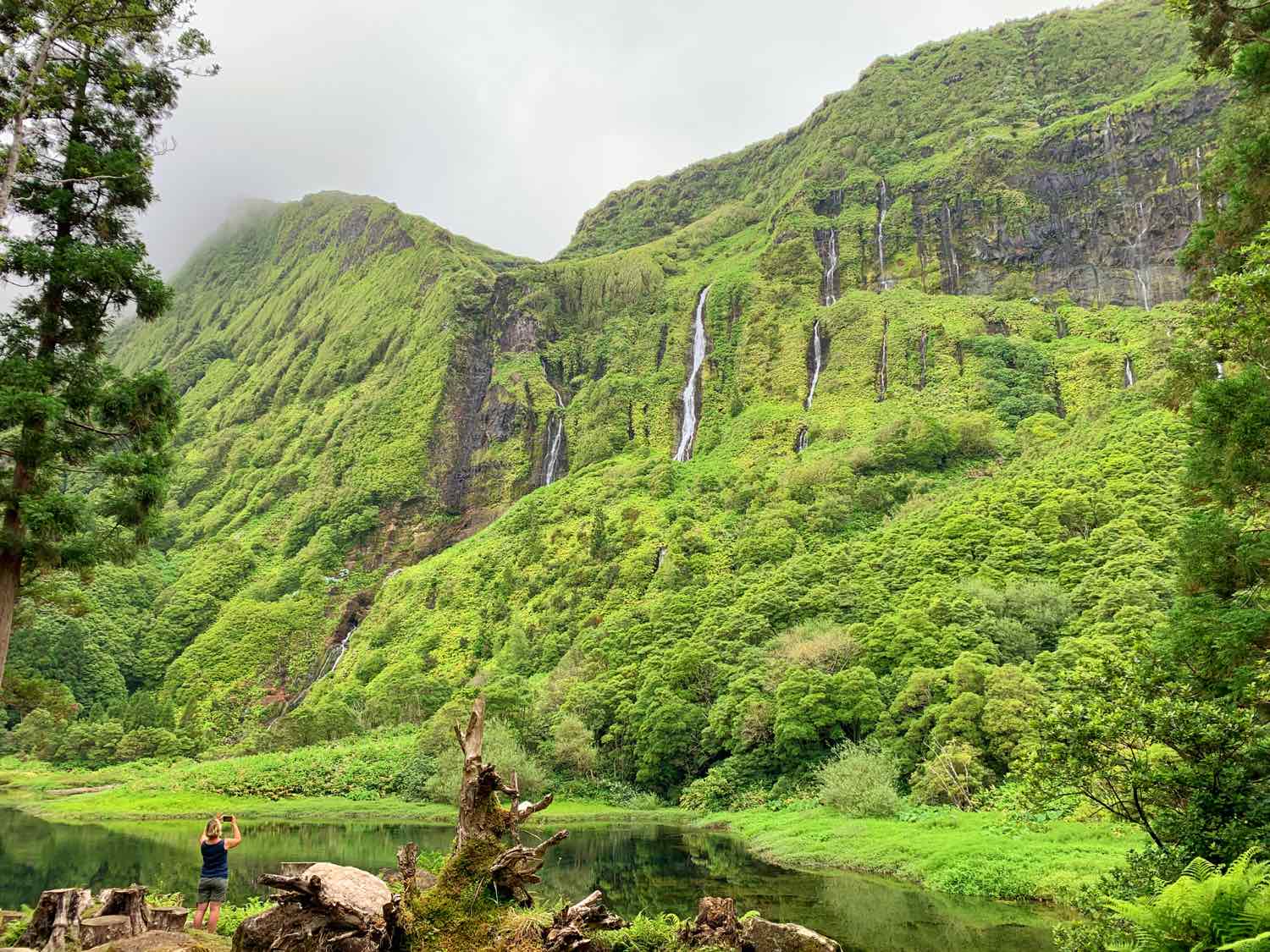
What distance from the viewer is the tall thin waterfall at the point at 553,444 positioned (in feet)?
475

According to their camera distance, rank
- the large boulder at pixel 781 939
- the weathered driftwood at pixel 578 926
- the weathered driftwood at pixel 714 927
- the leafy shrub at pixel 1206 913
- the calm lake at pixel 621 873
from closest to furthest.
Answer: the leafy shrub at pixel 1206 913, the weathered driftwood at pixel 578 926, the large boulder at pixel 781 939, the weathered driftwood at pixel 714 927, the calm lake at pixel 621 873

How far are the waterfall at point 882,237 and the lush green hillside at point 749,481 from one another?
613mm

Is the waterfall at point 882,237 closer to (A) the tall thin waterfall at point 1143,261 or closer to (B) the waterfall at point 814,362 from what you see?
(B) the waterfall at point 814,362

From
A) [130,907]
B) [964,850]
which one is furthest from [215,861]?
[964,850]

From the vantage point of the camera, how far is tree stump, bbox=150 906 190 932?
13.3 m

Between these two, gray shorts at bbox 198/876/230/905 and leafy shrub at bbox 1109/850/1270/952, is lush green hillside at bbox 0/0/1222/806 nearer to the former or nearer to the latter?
gray shorts at bbox 198/876/230/905

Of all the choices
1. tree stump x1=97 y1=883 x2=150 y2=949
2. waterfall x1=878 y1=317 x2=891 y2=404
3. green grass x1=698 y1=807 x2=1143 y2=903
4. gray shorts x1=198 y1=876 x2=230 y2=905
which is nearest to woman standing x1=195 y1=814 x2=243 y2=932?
gray shorts x1=198 y1=876 x2=230 y2=905

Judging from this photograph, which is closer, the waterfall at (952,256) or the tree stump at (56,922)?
the tree stump at (56,922)

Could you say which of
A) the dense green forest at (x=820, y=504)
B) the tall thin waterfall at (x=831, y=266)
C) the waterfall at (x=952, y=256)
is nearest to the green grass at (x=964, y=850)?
the dense green forest at (x=820, y=504)

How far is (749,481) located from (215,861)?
92865 mm

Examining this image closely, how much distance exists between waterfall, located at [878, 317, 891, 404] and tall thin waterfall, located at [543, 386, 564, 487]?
61131 mm

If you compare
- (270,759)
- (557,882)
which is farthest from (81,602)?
(270,759)

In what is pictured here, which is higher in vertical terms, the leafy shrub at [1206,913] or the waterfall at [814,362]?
the waterfall at [814,362]

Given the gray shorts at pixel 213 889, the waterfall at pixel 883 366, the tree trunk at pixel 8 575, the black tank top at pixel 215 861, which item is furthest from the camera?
the waterfall at pixel 883 366
